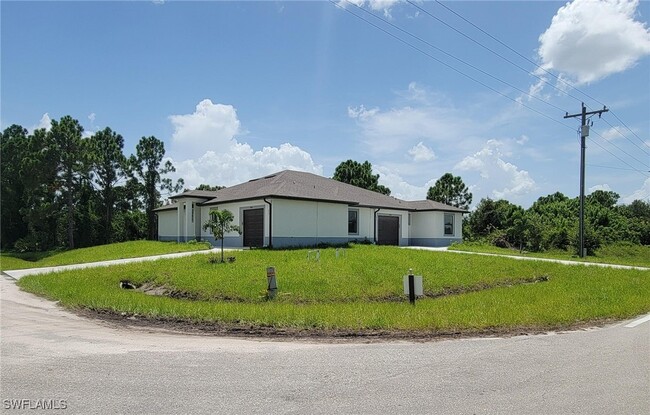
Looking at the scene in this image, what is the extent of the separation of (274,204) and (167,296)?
11728 millimetres

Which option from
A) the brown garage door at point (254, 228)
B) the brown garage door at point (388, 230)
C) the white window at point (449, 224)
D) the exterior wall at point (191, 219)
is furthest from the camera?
the white window at point (449, 224)

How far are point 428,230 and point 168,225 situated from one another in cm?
2161

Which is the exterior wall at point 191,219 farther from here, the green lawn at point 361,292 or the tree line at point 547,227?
the tree line at point 547,227

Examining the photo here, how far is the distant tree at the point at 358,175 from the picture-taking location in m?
56.0

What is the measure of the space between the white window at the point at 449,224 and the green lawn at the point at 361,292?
1590cm

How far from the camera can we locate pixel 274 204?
25.0 metres

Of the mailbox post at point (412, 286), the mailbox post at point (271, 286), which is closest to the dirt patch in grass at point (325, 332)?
the mailbox post at point (412, 286)

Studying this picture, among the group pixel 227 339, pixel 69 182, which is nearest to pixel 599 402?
pixel 227 339

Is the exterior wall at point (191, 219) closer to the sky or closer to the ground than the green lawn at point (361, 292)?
closer to the sky

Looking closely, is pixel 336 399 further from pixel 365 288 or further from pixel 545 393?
pixel 365 288

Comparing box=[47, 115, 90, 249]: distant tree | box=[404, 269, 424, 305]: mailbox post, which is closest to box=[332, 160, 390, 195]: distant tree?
box=[47, 115, 90, 249]: distant tree

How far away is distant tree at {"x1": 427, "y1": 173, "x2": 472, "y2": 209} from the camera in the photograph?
60.6m

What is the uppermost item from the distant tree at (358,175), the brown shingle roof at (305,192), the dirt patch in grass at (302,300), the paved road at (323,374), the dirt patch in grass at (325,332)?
the distant tree at (358,175)

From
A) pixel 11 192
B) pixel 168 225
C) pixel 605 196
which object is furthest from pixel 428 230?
pixel 605 196
